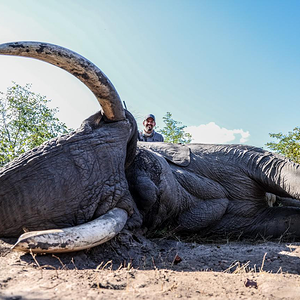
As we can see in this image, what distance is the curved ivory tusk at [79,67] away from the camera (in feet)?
8.08

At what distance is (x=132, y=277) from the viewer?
183cm

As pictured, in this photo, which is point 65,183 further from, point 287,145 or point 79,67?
point 287,145

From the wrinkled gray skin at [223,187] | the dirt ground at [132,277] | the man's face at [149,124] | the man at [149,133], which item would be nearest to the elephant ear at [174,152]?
the wrinkled gray skin at [223,187]

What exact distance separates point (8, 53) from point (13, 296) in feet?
5.80

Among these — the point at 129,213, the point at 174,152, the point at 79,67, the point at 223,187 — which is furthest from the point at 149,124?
the point at 79,67

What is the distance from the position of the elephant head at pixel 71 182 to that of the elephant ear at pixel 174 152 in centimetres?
112

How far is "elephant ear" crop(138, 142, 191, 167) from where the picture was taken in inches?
160

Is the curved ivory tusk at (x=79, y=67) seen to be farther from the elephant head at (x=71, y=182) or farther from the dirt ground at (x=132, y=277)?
the dirt ground at (x=132, y=277)

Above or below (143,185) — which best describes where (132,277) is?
below

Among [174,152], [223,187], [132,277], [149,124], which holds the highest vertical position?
[149,124]

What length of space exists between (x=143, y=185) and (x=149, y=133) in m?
4.33

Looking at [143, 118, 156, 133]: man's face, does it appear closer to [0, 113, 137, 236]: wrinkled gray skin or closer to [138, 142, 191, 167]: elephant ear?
[138, 142, 191, 167]: elephant ear

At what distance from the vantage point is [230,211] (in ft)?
13.6

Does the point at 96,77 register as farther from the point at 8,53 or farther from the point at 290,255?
the point at 290,255
